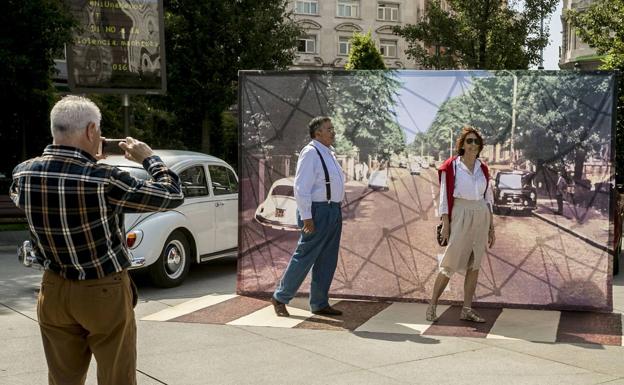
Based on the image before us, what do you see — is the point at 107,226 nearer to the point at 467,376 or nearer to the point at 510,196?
the point at 467,376

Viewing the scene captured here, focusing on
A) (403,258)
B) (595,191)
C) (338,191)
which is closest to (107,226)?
(338,191)

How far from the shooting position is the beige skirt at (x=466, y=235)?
716 cm

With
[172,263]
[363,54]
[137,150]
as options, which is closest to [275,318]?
[172,263]

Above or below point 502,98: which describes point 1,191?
below

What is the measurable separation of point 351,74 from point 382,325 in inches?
102

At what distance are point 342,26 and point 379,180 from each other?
55006 millimetres

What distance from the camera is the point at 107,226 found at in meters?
3.53

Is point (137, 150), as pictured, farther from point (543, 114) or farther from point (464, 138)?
point (543, 114)

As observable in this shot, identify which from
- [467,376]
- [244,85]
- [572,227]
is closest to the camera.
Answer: [467,376]

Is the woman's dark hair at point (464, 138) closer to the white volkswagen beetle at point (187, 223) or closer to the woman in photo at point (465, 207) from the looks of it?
the woman in photo at point (465, 207)

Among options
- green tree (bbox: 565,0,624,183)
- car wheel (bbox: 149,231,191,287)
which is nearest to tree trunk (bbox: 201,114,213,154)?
green tree (bbox: 565,0,624,183)

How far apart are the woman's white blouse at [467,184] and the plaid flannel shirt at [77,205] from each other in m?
4.06

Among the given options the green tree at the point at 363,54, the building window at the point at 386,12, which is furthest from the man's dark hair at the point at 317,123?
the building window at the point at 386,12

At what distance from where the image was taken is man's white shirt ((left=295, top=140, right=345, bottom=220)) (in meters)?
7.38
